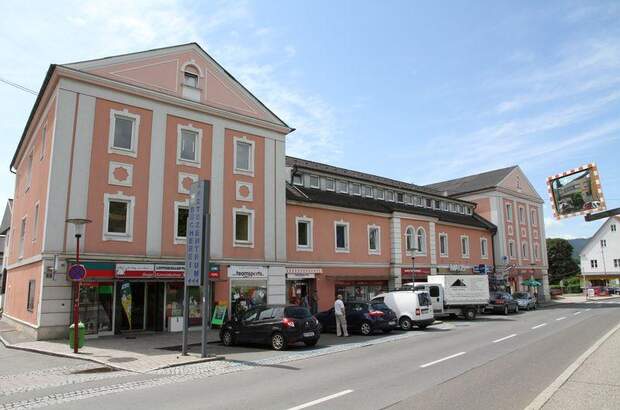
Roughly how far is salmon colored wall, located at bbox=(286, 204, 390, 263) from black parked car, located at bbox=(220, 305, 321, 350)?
30.2 feet

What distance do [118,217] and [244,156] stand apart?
7.33 meters

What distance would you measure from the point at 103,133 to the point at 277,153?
30.0ft

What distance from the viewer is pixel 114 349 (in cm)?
1545

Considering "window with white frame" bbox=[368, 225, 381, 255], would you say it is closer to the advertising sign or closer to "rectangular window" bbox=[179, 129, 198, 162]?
"rectangular window" bbox=[179, 129, 198, 162]

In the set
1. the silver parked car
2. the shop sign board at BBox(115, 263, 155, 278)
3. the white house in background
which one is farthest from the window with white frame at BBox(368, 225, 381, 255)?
the white house in background

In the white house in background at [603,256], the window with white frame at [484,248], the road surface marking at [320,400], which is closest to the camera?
the road surface marking at [320,400]

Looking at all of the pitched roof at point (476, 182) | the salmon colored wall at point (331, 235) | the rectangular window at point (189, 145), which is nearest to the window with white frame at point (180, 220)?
the rectangular window at point (189, 145)

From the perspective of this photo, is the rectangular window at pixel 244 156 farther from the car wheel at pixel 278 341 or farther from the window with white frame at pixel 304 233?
the car wheel at pixel 278 341

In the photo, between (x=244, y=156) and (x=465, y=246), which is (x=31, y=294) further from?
(x=465, y=246)

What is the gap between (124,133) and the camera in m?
20.8

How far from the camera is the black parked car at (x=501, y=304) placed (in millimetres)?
33188

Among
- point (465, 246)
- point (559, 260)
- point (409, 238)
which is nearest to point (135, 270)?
point (409, 238)

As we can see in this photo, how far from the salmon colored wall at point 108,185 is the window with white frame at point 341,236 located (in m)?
12.2

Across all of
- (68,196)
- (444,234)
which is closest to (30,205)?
(68,196)
